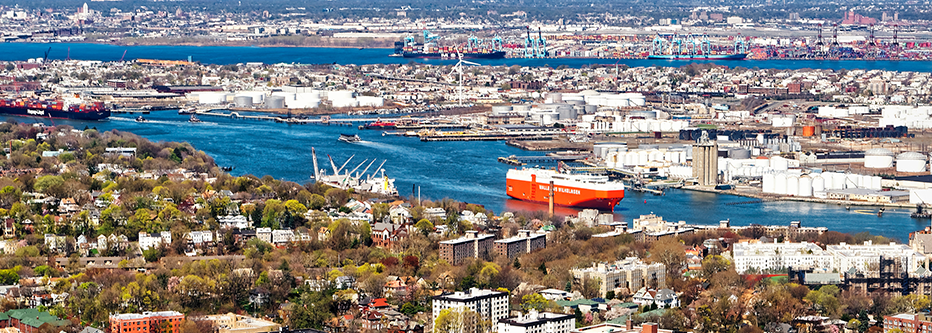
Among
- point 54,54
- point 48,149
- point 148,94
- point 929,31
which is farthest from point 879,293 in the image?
point 929,31

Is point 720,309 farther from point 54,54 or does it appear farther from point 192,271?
point 54,54

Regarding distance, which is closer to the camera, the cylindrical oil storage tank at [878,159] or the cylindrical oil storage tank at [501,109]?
the cylindrical oil storage tank at [878,159]

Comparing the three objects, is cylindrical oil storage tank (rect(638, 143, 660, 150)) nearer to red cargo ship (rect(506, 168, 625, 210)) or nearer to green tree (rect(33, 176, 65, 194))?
red cargo ship (rect(506, 168, 625, 210))

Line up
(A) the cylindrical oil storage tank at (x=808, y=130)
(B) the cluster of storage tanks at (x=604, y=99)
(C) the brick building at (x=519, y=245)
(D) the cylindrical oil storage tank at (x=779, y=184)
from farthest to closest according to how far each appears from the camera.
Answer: (B) the cluster of storage tanks at (x=604, y=99) → (A) the cylindrical oil storage tank at (x=808, y=130) → (D) the cylindrical oil storage tank at (x=779, y=184) → (C) the brick building at (x=519, y=245)

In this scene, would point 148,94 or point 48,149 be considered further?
point 148,94

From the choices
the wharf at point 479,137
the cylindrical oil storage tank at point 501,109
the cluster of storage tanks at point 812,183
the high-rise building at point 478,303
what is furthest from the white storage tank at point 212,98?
the high-rise building at point 478,303

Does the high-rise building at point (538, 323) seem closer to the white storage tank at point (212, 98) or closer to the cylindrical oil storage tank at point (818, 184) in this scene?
the cylindrical oil storage tank at point (818, 184)

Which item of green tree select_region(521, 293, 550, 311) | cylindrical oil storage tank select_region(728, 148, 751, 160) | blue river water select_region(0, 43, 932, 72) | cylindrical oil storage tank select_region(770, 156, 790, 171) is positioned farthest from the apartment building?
blue river water select_region(0, 43, 932, 72)
